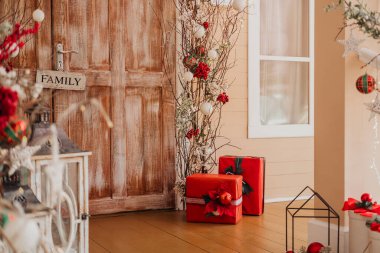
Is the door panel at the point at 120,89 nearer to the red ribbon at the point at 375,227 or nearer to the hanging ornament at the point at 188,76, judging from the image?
the hanging ornament at the point at 188,76

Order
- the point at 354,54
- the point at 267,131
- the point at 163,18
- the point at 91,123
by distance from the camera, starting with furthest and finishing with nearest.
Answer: the point at 267,131, the point at 163,18, the point at 91,123, the point at 354,54

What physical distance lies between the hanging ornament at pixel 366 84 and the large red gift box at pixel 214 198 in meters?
1.28

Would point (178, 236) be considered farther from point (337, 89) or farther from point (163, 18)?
point (163, 18)

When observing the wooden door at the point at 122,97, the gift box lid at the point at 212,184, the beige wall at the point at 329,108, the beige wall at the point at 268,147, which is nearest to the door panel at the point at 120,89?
the wooden door at the point at 122,97

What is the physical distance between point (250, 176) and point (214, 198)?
463 mm

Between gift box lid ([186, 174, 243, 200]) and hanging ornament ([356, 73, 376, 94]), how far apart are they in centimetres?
128

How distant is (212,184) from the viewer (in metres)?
3.60

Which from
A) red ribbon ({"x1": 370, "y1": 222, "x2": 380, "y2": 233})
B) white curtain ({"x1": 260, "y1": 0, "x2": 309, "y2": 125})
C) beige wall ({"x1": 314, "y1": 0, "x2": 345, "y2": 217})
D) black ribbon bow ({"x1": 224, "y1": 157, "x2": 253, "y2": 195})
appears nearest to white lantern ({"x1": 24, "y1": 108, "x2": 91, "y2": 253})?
red ribbon ({"x1": 370, "y1": 222, "x2": 380, "y2": 233})

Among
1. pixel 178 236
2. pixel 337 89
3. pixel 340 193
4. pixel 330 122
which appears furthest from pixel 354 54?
pixel 178 236

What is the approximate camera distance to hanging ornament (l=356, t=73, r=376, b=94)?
2572 mm

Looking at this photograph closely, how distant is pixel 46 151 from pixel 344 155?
159 cm

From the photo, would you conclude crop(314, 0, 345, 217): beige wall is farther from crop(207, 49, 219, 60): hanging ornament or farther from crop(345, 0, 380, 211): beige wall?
crop(207, 49, 219, 60): hanging ornament

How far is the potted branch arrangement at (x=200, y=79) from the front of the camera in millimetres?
3967

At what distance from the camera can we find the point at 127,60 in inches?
157
